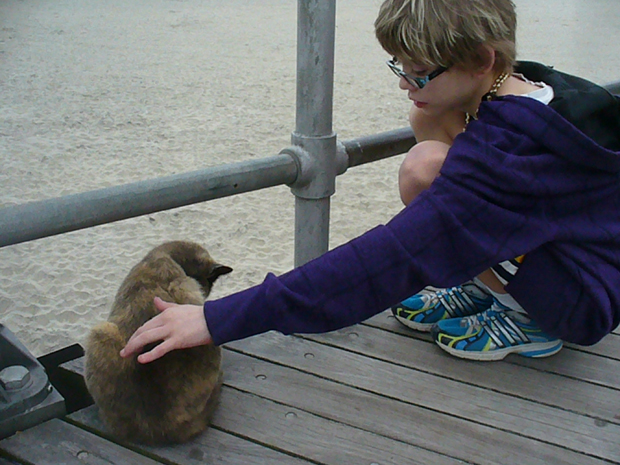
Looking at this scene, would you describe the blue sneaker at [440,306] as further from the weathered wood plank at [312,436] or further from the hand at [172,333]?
the hand at [172,333]

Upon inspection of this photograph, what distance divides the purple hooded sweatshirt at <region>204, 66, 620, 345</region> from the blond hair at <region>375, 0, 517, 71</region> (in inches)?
4.7

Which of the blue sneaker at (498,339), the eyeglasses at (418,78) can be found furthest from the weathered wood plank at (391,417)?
the eyeglasses at (418,78)

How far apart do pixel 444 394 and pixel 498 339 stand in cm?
23

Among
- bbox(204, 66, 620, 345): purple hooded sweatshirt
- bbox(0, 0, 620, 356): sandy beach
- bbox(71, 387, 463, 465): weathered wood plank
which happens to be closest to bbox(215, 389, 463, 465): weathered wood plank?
bbox(71, 387, 463, 465): weathered wood plank

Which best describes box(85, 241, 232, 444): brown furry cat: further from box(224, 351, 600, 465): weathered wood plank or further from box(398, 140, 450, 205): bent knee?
box(398, 140, 450, 205): bent knee

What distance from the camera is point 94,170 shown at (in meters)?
5.54

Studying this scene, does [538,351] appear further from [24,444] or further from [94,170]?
[94,170]

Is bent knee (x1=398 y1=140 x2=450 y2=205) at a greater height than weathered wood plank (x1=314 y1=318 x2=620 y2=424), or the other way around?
bent knee (x1=398 y1=140 x2=450 y2=205)

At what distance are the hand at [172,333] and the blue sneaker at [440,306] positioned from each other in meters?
0.74

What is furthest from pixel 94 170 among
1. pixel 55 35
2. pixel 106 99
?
pixel 55 35

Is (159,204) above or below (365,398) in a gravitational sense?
above

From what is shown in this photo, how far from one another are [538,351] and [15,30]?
11849 mm

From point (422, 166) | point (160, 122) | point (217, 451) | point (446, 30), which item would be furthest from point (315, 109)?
point (160, 122)

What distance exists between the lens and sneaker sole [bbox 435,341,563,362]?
5.75 ft
